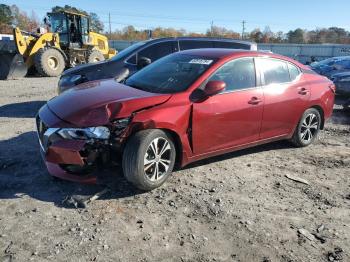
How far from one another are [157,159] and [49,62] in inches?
533

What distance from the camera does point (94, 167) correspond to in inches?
170

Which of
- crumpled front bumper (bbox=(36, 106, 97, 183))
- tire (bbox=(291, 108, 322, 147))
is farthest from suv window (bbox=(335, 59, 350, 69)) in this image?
crumpled front bumper (bbox=(36, 106, 97, 183))

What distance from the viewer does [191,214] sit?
13.4 feet

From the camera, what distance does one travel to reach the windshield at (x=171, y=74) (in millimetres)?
4977

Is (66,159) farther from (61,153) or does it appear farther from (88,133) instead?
(88,133)

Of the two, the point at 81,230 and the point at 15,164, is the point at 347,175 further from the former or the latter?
the point at 15,164

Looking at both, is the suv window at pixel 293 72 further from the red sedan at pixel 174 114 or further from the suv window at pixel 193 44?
the suv window at pixel 193 44

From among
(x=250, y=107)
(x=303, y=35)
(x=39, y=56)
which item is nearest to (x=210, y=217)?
(x=250, y=107)

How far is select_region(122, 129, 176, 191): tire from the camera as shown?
422 cm

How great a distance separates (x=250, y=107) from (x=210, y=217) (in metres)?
1.95

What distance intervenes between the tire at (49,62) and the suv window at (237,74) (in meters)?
12.5

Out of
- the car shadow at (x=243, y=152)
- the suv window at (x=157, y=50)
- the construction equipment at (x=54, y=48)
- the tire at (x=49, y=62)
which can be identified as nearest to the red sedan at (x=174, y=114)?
the car shadow at (x=243, y=152)

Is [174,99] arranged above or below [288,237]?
above

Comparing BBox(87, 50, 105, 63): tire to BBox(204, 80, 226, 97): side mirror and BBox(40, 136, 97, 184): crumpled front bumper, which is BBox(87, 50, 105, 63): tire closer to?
BBox(204, 80, 226, 97): side mirror
